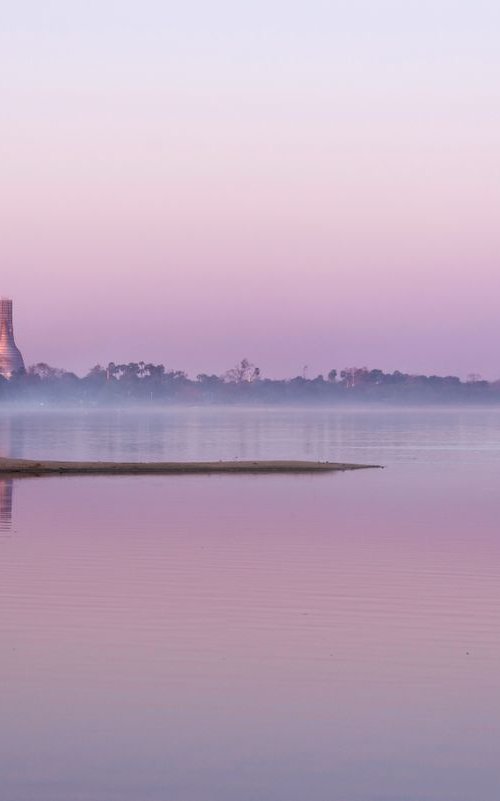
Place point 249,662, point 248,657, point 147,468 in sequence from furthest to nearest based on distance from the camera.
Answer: point 147,468 → point 248,657 → point 249,662

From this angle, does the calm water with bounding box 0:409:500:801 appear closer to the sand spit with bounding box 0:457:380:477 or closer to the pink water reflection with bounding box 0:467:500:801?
the pink water reflection with bounding box 0:467:500:801

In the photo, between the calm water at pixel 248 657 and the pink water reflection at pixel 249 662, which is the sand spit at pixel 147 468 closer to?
the calm water at pixel 248 657

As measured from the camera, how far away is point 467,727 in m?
14.7

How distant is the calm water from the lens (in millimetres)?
13023

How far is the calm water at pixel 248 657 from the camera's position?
42.7ft

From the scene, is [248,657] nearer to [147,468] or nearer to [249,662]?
[249,662]

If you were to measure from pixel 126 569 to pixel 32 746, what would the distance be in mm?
13660

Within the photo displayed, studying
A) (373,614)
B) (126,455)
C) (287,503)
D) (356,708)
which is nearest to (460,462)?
(126,455)

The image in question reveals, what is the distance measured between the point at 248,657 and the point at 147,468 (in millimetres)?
45456

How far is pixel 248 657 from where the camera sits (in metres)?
18.5

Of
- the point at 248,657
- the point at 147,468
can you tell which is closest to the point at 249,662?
the point at 248,657

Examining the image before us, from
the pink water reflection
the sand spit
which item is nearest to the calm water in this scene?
the pink water reflection

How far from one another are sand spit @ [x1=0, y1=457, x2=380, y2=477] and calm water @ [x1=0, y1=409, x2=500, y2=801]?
20742 mm

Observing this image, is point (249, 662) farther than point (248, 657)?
No
